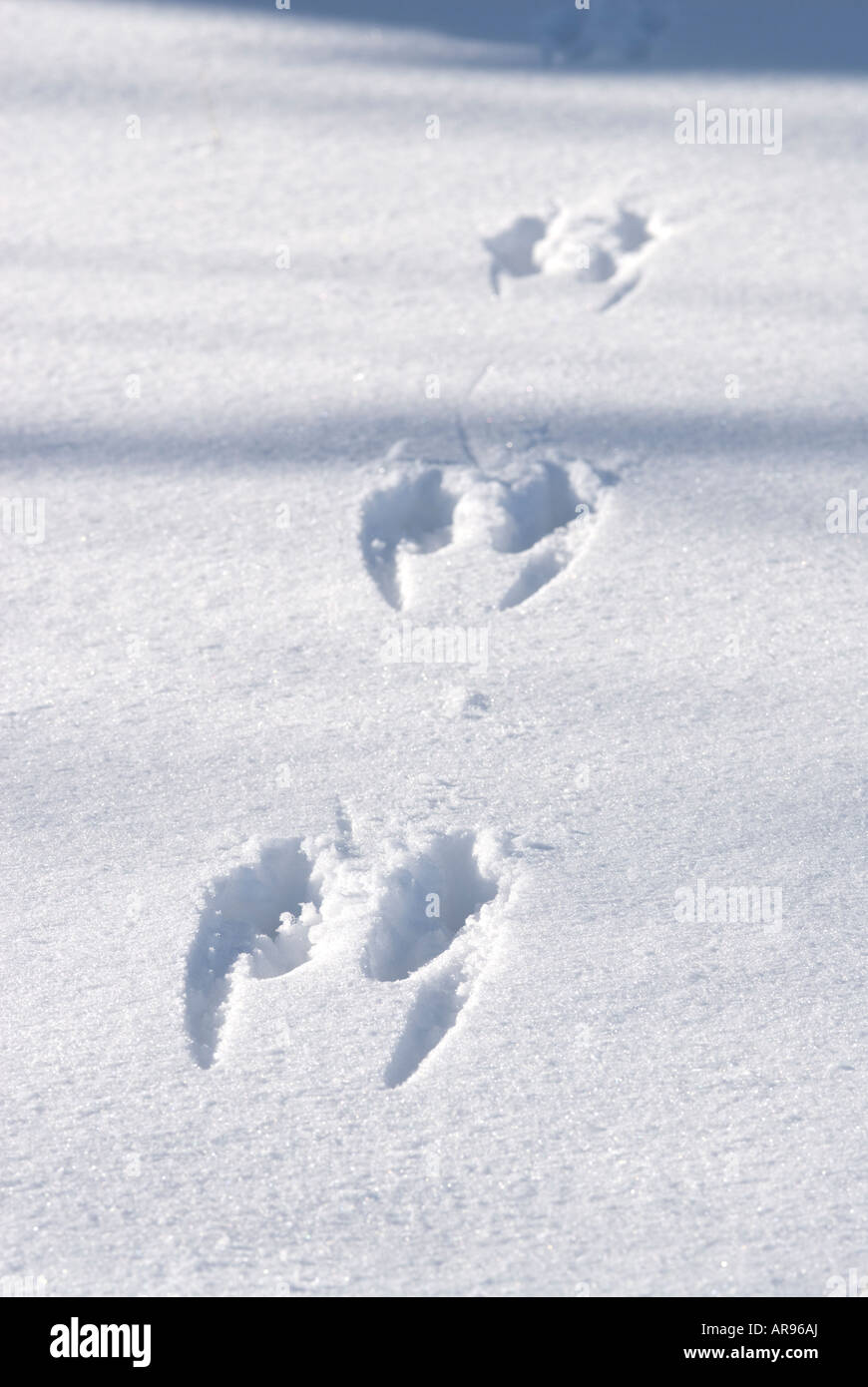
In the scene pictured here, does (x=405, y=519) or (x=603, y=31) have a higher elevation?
(x=603, y=31)

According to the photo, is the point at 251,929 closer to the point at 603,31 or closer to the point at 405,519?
the point at 405,519

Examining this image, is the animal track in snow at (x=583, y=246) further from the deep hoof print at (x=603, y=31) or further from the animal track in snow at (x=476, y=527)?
the deep hoof print at (x=603, y=31)

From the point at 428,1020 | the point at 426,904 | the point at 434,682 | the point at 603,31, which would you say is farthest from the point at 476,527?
the point at 603,31

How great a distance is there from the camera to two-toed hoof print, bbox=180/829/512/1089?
59.2 inches

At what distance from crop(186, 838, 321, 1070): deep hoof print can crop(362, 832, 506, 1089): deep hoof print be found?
0.35ft

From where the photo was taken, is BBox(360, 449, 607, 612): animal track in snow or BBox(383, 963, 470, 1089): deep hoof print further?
BBox(360, 449, 607, 612): animal track in snow

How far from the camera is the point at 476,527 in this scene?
6.76 ft

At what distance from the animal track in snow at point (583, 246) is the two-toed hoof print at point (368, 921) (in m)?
1.43

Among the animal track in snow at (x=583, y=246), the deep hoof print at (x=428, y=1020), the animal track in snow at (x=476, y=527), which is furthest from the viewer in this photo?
the animal track in snow at (x=583, y=246)

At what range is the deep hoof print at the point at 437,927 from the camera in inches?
58.5

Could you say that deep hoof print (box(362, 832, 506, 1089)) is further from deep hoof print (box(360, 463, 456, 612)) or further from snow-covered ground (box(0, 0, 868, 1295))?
deep hoof print (box(360, 463, 456, 612))

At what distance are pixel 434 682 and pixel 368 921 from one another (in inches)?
17.2

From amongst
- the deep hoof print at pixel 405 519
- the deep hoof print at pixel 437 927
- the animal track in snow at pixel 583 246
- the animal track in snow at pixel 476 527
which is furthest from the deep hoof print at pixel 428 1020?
the animal track in snow at pixel 583 246

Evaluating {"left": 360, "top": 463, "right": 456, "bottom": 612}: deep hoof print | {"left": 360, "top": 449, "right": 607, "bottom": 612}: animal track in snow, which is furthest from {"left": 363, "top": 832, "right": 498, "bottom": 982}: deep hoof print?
{"left": 360, "top": 463, "right": 456, "bottom": 612}: deep hoof print
